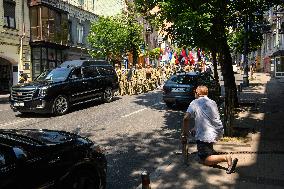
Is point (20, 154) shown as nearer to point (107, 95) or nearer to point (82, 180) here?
point (82, 180)

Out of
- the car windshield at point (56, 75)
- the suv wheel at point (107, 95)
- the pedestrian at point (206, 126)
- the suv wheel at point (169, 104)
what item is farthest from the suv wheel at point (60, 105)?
the pedestrian at point (206, 126)

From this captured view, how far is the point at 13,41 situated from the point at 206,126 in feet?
78.8

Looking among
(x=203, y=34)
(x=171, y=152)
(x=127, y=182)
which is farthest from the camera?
(x=203, y=34)

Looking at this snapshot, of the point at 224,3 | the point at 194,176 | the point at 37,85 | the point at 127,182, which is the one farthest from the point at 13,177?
the point at 37,85

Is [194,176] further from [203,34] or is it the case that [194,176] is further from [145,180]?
[203,34]

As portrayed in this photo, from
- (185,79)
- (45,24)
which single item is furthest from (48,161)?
(45,24)

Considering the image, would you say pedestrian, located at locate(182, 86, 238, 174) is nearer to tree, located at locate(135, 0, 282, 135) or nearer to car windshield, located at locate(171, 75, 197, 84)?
tree, located at locate(135, 0, 282, 135)

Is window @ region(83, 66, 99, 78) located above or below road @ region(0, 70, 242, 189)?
above

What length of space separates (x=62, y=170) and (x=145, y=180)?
3.57 feet

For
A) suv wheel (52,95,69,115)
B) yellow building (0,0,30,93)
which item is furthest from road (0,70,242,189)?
yellow building (0,0,30,93)

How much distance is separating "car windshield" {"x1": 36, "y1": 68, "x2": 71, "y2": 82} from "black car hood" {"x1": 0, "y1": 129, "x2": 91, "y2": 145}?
963 cm

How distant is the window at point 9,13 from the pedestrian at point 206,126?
23.4m

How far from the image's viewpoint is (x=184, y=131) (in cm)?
705

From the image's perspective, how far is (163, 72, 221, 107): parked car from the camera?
1501cm
